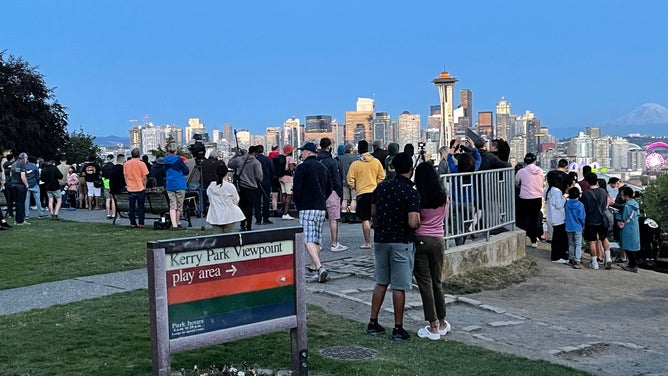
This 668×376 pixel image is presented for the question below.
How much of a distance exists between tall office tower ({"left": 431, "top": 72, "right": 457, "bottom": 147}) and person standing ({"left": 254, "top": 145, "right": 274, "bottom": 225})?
34.4 feet

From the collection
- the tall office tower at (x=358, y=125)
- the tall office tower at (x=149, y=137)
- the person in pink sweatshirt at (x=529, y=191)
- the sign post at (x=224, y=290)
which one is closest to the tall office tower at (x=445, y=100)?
the tall office tower at (x=358, y=125)

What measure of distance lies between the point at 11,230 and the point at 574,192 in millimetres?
11896

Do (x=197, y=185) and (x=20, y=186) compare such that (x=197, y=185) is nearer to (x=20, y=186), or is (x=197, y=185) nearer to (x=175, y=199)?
(x=175, y=199)

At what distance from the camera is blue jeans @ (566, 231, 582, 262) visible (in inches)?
525

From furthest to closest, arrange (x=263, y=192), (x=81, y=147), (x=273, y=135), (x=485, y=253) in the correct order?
(x=81, y=147) < (x=273, y=135) < (x=263, y=192) < (x=485, y=253)

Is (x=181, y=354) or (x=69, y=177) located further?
(x=69, y=177)

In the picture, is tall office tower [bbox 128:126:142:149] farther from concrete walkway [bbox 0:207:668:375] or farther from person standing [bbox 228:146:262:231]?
concrete walkway [bbox 0:207:668:375]

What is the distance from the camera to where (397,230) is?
717 centimetres

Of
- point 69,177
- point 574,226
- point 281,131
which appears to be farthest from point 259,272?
point 281,131

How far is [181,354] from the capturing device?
6.53 metres

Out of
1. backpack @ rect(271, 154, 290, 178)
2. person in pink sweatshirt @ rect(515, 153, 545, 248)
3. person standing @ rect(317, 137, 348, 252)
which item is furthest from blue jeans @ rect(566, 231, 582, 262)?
backpack @ rect(271, 154, 290, 178)

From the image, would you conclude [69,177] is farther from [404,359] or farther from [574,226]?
[404,359]

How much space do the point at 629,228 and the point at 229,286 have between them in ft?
34.4

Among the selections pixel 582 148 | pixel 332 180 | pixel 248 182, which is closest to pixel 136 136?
pixel 582 148
